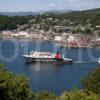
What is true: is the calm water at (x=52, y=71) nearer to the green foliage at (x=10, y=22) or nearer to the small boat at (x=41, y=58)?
the small boat at (x=41, y=58)

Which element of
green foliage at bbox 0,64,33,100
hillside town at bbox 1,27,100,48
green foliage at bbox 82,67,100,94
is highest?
green foliage at bbox 0,64,33,100

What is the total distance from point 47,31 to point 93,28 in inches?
301

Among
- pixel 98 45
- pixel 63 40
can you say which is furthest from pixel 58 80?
pixel 63 40

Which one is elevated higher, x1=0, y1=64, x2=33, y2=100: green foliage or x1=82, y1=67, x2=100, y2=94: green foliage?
x1=0, y1=64, x2=33, y2=100: green foliage

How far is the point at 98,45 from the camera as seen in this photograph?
56.2m

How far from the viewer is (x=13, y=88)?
11.4m

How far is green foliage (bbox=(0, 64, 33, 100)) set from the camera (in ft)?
36.4

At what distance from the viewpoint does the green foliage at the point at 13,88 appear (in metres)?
11.1

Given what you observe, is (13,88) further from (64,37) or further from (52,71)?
(64,37)

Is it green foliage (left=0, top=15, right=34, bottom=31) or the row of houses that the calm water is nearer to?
the row of houses

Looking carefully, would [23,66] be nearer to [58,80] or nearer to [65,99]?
[58,80]

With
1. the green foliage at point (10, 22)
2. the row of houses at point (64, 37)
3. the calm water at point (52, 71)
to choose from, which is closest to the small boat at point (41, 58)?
the calm water at point (52, 71)

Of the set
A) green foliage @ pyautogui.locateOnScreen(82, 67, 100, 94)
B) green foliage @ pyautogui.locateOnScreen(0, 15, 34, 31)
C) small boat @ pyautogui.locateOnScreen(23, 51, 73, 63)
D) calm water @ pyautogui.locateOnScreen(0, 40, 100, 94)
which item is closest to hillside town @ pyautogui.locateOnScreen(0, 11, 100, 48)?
green foliage @ pyautogui.locateOnScreen(0, 15, 34, 31)

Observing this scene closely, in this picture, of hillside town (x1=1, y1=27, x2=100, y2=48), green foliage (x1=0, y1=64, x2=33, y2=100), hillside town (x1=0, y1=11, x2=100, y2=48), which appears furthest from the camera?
hillside town (x1=0, y1=11, x2=100, y2=48)
